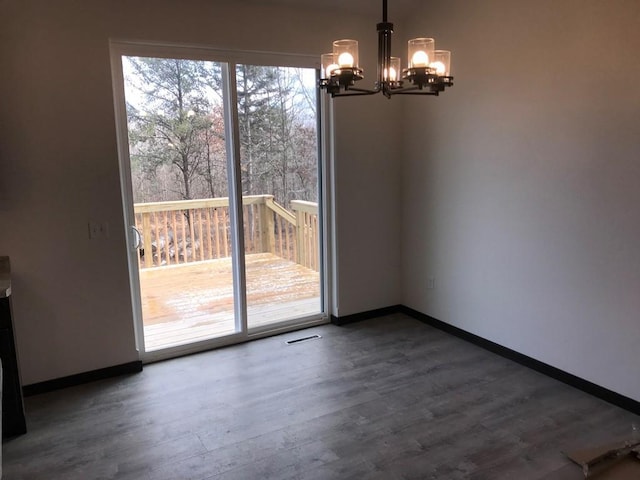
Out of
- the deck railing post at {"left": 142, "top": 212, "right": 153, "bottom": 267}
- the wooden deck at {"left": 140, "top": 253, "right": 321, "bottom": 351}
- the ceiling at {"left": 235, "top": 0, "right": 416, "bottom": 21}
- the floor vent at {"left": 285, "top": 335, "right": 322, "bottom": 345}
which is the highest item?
the ceiling at {"left": 235, "top": 0, "right": 416, "bottom": 21}

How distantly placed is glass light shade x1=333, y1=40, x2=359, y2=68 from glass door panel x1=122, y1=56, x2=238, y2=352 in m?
1.81

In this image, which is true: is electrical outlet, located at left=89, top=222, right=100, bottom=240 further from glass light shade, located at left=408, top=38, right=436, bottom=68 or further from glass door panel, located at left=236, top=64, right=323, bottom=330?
glass light shade, located at left=408, top=38, right=436, bottom=68

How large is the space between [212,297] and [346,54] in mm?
2529

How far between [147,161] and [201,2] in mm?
1210

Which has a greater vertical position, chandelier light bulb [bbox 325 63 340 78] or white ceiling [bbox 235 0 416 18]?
white ceiling [bbox 235 0 416 18]

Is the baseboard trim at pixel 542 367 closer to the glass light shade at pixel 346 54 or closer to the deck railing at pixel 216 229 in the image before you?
the deck railing at pixel 216 229

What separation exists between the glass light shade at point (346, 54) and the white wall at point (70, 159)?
1.73m

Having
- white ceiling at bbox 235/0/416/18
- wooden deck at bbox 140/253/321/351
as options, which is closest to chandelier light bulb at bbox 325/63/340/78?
white ceiling at bbox 235/0/416/18

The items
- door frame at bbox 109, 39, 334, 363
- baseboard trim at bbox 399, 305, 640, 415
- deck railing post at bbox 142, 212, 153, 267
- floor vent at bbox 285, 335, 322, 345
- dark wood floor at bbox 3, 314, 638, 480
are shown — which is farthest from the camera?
floor vent at bbox 285, 335, 322, 345

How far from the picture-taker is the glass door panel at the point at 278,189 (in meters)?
3.94

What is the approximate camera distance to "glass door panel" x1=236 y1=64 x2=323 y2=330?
3941 millimetres

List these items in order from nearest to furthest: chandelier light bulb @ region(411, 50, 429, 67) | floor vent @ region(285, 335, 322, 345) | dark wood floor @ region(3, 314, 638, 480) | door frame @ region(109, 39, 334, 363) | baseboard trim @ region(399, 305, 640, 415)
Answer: chandelier light bulb @ region(411, 50, 429, 67), dark wood floor @ region(3, 314, 638, 480), baseboard trim @ region(399, 305, 640, 415), door frame @ region(109, 39, 334, 363), floor vent @ region(285, 335, 322, 345)

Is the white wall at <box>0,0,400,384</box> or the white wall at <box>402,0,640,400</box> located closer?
the white wall at <box>402,0,640,400</box>

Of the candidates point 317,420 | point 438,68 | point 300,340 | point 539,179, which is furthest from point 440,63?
point 300,340
